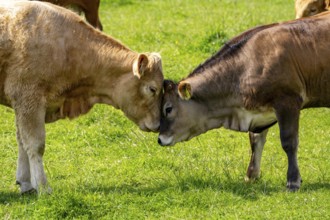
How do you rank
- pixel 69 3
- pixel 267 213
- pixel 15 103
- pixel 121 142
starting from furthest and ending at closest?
1. pixel 69 3
2. pixel 121 142
3. pixel 15 103
4. pixel 267 213

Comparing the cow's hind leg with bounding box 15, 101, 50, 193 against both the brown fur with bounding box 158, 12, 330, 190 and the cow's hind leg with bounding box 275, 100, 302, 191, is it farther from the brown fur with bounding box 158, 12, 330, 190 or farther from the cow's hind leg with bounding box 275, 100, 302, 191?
the cow's hind leg with bounding box 275, 100, 302, 191

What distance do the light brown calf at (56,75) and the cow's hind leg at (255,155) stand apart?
45.0 inches

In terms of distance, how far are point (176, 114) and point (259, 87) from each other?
1.03m

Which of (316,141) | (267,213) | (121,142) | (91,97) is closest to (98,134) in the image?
(121,142)

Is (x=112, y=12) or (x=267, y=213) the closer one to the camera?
Answer: (x=267, y=213)

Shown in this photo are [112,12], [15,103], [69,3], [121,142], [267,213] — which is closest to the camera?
[267,213]

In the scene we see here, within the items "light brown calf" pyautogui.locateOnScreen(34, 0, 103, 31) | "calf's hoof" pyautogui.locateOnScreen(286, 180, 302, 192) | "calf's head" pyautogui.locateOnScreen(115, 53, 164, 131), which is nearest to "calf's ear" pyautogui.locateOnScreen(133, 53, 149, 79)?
"calf's head" pyautogui.locateOnScreen(115, 53, 164, 131)

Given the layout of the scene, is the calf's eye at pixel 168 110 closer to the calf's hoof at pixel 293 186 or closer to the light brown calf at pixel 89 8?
the calf's hoof at pixel 293 186

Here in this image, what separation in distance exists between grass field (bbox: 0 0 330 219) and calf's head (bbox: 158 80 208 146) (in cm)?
43

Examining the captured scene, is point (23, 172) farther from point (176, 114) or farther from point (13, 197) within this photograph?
point (176, 114)

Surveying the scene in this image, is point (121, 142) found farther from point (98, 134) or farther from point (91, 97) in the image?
point (91, 97)

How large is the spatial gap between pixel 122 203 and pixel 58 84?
148cm

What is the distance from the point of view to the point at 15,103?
30.6 ft

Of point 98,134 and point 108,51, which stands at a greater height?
point 108,51
